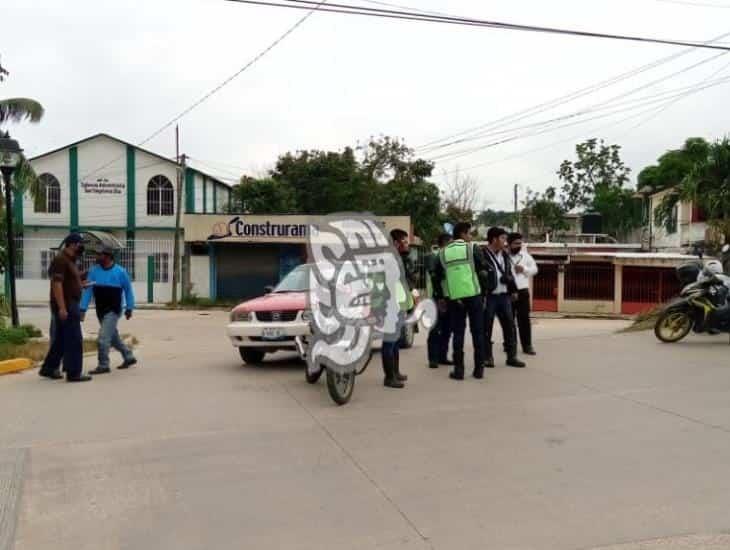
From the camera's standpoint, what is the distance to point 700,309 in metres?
10.8

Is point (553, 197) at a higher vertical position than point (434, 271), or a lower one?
higher

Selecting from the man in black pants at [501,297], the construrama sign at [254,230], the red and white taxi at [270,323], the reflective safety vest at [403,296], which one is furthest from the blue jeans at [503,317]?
the construrama sign at [254,230]

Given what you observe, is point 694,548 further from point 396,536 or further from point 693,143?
point 693,143

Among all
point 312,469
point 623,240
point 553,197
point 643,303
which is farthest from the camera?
point 553,197

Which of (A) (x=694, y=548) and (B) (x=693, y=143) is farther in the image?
(B) (x=693, y=143)

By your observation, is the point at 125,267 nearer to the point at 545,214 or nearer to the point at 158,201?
the point at 158,201

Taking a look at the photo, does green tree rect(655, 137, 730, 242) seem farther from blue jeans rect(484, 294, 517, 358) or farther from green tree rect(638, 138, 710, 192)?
green tree rect(638, 138, 710, 192)

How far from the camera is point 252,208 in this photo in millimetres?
37344

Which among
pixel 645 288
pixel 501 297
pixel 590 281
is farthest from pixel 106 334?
pixel 645 288

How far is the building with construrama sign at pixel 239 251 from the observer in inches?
1165

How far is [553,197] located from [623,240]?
677cm

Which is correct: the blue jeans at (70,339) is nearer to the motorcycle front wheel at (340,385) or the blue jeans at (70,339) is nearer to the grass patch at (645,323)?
the motorcycle front wheel at (340,385)

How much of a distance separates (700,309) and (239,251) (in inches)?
880

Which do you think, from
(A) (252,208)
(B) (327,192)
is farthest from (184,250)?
(B) (327,192)
